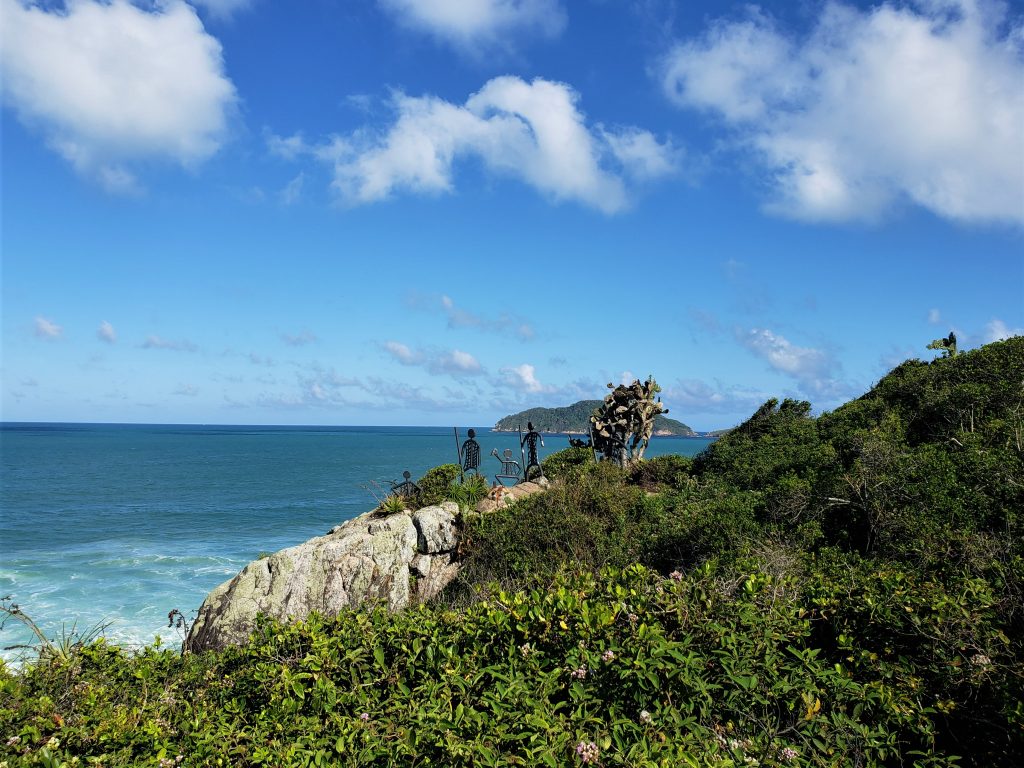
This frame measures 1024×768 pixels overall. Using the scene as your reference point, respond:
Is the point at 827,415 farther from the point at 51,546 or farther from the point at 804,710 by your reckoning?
the point at 51,546

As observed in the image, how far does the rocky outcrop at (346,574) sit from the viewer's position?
14836 millimetres

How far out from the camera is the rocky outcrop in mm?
14836

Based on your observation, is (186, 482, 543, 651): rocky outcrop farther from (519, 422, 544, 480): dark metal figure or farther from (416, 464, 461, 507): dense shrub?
(519, 422, 544, 480): dark metal figure

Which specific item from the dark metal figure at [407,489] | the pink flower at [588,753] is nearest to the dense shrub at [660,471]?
the dark metal figure at [407,489]

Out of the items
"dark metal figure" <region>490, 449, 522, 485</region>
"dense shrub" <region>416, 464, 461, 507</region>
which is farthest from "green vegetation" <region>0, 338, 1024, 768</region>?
"dark metal figure" <region>490, 449, 522, 485</region>

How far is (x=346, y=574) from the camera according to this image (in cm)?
1592

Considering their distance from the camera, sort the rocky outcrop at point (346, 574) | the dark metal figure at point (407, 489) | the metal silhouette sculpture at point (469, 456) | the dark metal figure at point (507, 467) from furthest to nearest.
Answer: the dark metal figure at point (507, 467) < the metal silhouette sculpture at point (469, 456) < the dark metal figure at point (407, 489) < the rocky outcrop at point (346, 574)

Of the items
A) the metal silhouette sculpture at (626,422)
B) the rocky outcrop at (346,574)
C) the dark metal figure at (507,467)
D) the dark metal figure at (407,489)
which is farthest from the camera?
the metal silhouette sculpture at (626,422)

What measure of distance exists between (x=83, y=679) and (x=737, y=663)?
18.3 ft

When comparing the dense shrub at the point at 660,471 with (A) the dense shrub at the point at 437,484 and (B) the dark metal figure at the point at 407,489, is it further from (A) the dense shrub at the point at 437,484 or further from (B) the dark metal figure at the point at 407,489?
(B) the dark metal figure at the point at 407,489

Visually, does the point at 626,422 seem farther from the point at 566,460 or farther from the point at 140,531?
the point at 140,531

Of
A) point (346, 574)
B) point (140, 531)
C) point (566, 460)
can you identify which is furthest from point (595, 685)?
point (140, 531)

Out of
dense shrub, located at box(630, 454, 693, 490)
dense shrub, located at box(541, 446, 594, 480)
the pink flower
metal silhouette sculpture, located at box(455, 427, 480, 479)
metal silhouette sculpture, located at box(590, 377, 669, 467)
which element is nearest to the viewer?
the pink flower

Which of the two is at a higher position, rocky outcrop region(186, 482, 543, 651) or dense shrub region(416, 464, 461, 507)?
dense shrub region(416, 464, 461, 507)
